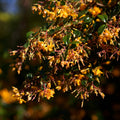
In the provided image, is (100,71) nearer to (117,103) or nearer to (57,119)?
(117,103)

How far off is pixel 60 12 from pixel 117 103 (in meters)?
0.72

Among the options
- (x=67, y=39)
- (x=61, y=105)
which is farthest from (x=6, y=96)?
(x=67, y=39)

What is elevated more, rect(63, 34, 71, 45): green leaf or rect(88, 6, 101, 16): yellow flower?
rect(88, 6, 101, 16): yellow flower

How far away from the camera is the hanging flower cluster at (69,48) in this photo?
0.81 m

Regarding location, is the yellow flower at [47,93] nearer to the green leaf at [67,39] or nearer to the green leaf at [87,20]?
the green leaf at [67,39]

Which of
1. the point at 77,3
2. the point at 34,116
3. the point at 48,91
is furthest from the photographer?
the point at 34,116

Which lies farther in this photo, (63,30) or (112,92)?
(112,92)

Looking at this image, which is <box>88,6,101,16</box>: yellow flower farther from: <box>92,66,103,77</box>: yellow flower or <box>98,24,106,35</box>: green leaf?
<box>92,66,103,77</box>: yellow flower

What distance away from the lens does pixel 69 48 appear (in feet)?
2.68

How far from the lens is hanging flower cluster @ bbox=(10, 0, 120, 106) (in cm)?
81

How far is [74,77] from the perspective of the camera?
0.89 m

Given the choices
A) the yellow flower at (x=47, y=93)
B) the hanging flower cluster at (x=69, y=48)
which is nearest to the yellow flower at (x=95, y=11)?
the hanging flower cluster at (x=69, y=48)

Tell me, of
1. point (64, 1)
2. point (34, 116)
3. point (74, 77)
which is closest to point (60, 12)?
point (64, 1)

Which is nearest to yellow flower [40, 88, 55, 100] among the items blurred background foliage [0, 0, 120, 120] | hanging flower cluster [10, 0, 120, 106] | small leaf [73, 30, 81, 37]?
hanging flower cluster [10, 0, 120, 106]
